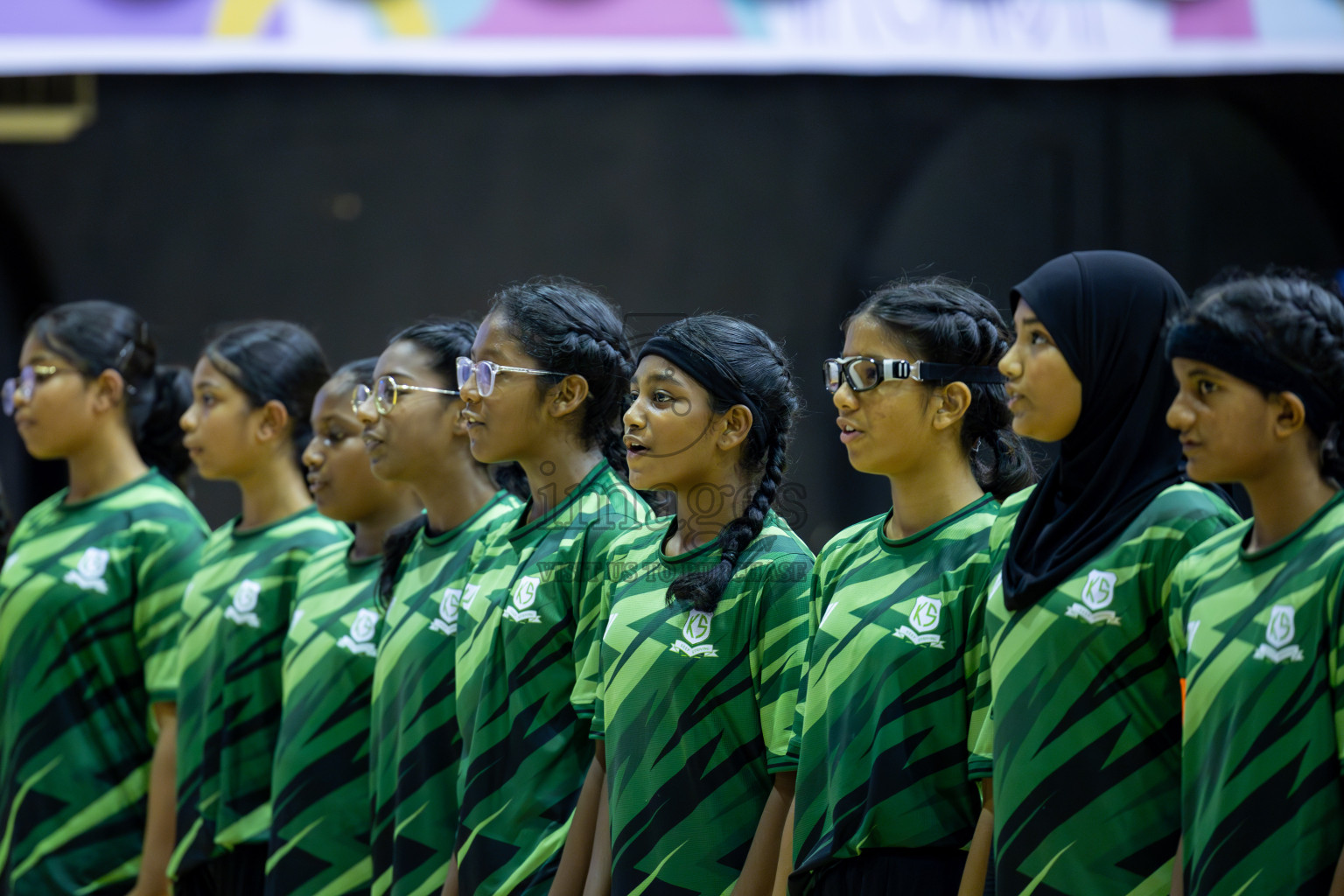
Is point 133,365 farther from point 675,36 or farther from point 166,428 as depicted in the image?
point 675,36

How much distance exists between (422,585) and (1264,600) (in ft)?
6.69

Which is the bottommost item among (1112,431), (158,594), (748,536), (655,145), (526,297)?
(158,594)

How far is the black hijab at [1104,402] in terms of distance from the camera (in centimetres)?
252

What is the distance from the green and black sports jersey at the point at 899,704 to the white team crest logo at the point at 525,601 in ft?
2.25

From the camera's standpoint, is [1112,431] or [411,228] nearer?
[1112,431]

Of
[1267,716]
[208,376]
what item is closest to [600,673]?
[1267,716]

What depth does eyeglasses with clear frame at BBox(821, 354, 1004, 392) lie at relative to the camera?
2.81 meters

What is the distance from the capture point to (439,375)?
371cm

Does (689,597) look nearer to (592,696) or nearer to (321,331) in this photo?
(592,696)

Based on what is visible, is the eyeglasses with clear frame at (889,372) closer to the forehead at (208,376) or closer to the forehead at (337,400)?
the forehead at (337,400)

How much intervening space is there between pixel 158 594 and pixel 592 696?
1928mm

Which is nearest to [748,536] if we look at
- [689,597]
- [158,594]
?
[689,597]

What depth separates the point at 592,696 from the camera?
306 centimetres

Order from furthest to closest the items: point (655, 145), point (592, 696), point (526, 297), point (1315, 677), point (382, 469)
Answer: point (655, 145), point (382, 469), point (526, 297), point (592, 696), point (1315, 677)
